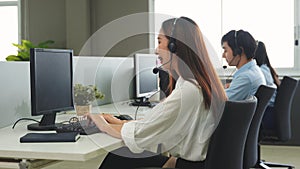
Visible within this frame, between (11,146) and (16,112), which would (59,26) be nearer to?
(16,112)

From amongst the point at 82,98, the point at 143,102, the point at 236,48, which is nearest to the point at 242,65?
the point at 236,48

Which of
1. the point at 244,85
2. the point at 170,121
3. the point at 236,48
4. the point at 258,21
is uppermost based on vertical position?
the point at 258,21

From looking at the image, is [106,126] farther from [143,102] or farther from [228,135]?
[143,102]

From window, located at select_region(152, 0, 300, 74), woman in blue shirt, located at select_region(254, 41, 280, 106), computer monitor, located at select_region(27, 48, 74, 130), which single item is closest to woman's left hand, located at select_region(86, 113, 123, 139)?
computer monitor, located at select_region(27, 48, 74, 130)

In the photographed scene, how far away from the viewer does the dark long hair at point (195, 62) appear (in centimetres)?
189

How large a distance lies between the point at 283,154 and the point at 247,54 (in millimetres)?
1753

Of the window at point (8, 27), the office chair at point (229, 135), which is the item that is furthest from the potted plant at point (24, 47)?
the office chair at point (229, 135)

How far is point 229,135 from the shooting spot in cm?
186

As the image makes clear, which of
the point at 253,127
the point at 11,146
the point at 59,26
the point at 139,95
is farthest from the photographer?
the point at 59,26

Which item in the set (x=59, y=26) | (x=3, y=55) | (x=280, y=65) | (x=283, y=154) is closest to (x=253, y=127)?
(x=283, y=154)

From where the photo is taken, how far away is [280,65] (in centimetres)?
521

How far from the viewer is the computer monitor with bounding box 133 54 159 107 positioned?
3.65m

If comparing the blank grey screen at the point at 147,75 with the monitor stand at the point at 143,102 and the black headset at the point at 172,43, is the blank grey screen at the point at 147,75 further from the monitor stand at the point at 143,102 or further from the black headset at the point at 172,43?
the black headset at the point at 172,43

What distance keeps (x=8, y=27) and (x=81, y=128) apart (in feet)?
15.6
